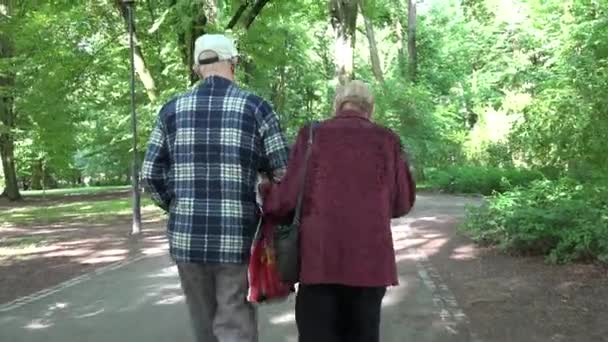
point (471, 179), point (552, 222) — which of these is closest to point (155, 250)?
point (552, 222)

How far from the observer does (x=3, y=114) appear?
30.4 meters

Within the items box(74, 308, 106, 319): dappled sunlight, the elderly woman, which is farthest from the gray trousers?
box(74, 308, 106, 319): dappled sunlight

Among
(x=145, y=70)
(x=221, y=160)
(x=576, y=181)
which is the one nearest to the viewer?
(x=221, y=160)

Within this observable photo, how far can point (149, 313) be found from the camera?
23.8 feet

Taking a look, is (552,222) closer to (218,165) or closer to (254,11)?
(218,165)

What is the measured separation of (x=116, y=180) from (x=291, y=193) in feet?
214

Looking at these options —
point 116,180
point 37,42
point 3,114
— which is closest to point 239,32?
point 37,42

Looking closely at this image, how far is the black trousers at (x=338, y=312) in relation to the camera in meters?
3.67

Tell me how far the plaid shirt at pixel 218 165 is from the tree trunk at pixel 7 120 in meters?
26.4

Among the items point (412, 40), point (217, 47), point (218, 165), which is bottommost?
point (218, 165)

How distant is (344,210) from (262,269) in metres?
0.53

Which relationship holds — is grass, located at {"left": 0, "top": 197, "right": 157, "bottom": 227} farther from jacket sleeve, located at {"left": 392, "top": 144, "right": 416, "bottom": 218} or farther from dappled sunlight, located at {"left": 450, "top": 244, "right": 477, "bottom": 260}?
jacket sleeve, located at {"left": 392, "top": 144, "right": 416, "bottom": 218}

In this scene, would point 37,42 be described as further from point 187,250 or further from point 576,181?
point 187,250

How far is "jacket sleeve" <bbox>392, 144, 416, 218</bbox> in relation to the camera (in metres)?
3.73
